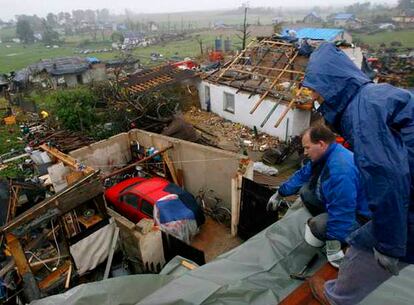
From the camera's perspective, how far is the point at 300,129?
17.5m

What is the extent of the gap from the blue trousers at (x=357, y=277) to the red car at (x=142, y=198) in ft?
24.4

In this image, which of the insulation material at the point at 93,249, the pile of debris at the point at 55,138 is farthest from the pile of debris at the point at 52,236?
the pile of debris at the point at 55,138

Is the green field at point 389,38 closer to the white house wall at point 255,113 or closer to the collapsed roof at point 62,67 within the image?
the white house wall at point 255,113

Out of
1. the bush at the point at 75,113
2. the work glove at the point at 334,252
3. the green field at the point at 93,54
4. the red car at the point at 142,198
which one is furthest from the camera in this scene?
the green field at the point at 93,54

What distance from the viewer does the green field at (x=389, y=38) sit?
2413 inches

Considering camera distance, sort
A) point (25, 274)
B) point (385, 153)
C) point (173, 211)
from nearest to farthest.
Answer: point (385, 153) → point (25, 274) → point (173, 211)

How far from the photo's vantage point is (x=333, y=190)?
359 cm

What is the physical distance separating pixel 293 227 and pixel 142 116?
44.7 feet

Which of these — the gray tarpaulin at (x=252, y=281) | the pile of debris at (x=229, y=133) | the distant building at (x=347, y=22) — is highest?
the gray tarpaulin at (x=252, y=281)

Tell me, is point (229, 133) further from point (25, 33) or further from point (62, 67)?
point (25, 33)

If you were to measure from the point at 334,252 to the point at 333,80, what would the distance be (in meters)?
2.00

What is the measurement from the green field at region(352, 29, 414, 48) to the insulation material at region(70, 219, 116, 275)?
6532 centimetres

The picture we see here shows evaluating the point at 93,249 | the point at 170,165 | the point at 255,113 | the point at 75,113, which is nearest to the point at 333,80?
the point at 93,249

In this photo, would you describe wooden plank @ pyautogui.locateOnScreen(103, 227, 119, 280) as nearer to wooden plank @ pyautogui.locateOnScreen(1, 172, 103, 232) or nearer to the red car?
wooden plank @ pyautogui.locateOnScreen(1, 172, 103, 232)
